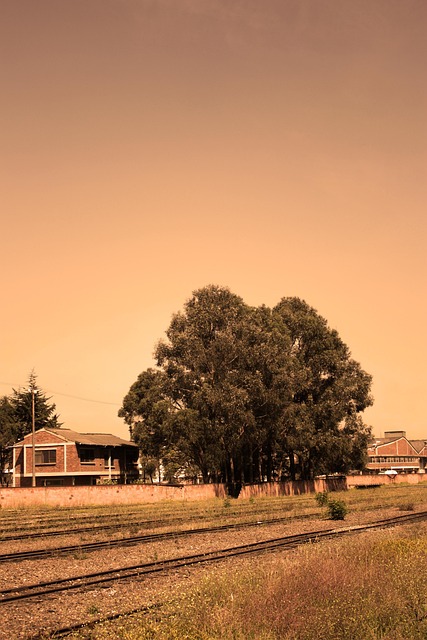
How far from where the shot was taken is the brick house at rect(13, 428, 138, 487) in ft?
245

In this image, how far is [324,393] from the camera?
68500 millimetres

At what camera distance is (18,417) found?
97.8 meters

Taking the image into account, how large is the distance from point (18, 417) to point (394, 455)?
78.2 meters

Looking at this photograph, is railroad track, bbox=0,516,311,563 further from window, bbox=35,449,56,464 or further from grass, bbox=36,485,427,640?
window, bbox=35,449,56,464

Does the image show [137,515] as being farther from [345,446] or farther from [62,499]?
[345,446]

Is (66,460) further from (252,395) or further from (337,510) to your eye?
(337,510)

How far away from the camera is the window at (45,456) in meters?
75.1

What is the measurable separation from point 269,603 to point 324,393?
2267 inches

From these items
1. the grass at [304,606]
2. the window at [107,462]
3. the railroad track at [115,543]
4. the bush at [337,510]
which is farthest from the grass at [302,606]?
the window at [107,462]

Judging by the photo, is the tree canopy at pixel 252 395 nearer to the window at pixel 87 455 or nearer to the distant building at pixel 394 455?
the window at pixel 87 455

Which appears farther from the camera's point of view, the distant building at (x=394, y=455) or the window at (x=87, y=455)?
the distant building at (x=394, y=455)

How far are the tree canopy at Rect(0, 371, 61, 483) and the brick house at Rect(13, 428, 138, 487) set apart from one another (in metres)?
16.1

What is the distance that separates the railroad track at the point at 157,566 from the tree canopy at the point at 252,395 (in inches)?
1120

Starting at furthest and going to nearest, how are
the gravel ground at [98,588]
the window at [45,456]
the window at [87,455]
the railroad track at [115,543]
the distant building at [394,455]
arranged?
1. the distant building at [394,455]
2. the window at [87,455]
3. the window at [45,456]
4. the railroad track at [115,543]
5. the gravel ground at [98,588]
